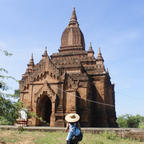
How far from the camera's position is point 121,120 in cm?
4084

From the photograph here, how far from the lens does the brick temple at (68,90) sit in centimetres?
1998

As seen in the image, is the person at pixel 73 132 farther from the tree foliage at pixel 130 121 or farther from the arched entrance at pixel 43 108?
the tree foliage at pixel 130 121

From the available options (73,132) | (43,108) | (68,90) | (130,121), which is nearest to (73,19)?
(68,90)

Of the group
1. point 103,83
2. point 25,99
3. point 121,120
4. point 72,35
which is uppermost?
point 72,35

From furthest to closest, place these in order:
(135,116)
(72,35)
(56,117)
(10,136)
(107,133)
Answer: (135,116), (72,35), (56,117), (107,133), (10,136)

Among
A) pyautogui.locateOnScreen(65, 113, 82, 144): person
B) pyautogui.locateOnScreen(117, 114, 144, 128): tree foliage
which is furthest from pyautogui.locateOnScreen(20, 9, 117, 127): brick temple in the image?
pyautogui.locateOnScreen(117, 114, 144, 128): tree foliage

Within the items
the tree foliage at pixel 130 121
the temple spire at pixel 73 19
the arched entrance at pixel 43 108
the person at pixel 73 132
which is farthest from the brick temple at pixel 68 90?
the tree foliage at pixel 130 121

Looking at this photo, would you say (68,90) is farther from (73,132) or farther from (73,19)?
(73,19)

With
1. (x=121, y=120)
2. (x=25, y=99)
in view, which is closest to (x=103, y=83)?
(x=25, y=99)

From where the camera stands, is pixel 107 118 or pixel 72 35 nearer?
pixel 107 118

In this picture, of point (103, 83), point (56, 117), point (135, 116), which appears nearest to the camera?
point (56, 117)

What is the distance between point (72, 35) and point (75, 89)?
11.9 m

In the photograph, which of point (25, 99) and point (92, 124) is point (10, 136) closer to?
point (25, 99)

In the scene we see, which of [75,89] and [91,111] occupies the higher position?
[75,89]
